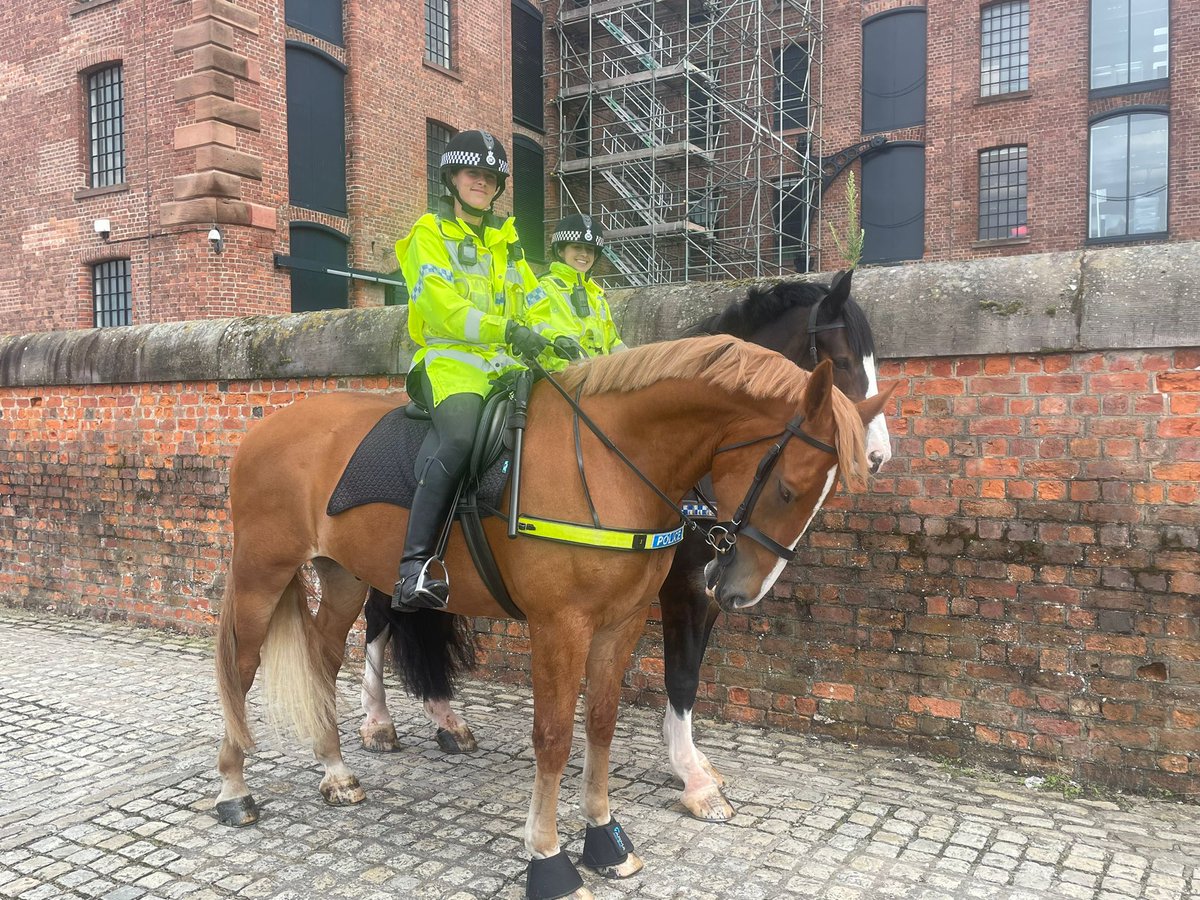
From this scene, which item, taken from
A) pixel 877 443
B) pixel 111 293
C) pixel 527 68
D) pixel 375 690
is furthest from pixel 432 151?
pixel 877 443

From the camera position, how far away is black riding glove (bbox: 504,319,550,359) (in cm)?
339

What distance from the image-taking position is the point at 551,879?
309cm

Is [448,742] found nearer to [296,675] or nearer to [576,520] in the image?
[296,675]

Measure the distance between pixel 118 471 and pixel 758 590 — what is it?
6606 millimetres

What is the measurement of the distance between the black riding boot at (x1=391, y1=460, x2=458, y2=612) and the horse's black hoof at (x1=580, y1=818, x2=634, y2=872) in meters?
1.08

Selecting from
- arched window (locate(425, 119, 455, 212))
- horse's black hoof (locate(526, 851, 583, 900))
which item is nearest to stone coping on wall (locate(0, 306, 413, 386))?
horse's black hoof (locate(526, 851, 583, 900))

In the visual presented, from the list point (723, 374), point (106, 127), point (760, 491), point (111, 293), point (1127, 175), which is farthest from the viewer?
point (1127, 175)

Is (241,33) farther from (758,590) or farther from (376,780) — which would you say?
(758,590)

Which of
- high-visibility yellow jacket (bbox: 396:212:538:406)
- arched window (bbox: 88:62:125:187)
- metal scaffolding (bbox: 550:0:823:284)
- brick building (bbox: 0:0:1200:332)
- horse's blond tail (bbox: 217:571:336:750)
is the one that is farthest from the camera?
metal scaffolding (bbox: 550:0:823:284)

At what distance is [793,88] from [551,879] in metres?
26.2

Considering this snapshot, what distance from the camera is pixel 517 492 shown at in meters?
3.25

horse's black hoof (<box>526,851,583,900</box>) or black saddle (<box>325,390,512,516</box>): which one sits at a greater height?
black saddle (<box>325,390,512,516</box>)

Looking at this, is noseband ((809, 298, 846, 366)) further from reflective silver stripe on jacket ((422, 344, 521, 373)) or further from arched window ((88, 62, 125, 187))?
arched window ((88, 62, 125, 187))

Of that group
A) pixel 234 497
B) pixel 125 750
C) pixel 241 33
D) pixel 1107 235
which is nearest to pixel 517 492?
pixel 234 497
